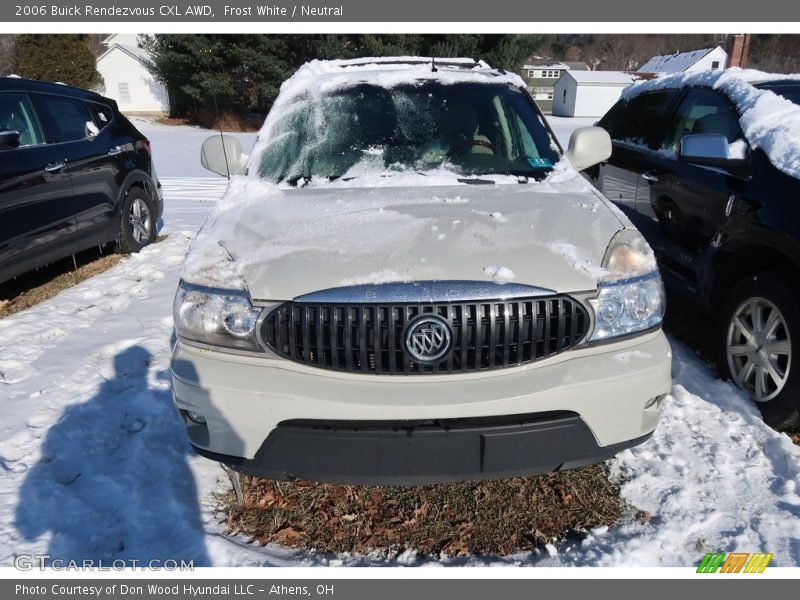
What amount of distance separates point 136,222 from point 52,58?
1425 inches

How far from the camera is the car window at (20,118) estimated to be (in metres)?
4.66

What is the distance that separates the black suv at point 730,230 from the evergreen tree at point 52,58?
37745mm

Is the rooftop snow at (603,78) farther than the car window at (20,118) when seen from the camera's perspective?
Yes

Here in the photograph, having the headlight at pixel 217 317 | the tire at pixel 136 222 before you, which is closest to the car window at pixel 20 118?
the tire at pixel 136 222

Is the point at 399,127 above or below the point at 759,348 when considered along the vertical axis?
above

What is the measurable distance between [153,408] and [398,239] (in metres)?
1.97

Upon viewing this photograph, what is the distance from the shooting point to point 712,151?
3.24 meters

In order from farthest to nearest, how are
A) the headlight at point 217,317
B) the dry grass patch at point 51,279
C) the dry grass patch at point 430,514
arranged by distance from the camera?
the dry grass patch at point 51,279, the dry grass patch at point 430,514, the headlight at point 217,317

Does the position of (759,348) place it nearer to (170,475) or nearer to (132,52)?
(170,475)

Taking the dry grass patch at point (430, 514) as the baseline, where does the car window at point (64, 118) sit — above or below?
above

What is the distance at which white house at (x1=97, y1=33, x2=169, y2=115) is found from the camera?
39656 millimetres

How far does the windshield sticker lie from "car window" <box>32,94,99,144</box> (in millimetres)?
4498

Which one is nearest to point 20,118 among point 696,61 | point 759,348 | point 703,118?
point 703,118

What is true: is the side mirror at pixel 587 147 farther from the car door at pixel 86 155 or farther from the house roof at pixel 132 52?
the house roof at pixel 132 52
